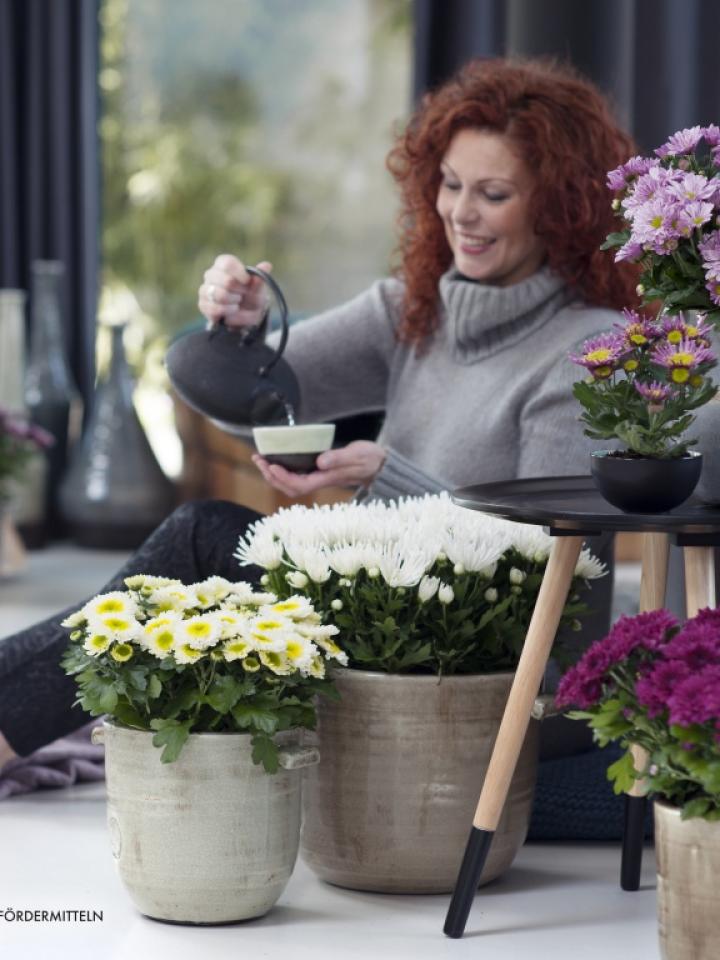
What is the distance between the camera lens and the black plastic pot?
1.69 m

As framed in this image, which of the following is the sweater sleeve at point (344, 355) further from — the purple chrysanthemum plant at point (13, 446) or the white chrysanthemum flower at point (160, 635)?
the purple chrysanthemum plant at point (13, 446)

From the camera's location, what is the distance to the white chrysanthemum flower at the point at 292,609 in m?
1.91

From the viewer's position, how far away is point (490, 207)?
250 centimetres

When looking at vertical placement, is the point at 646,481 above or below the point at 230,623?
above

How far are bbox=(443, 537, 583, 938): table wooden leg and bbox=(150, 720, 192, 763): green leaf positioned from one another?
1.15ft

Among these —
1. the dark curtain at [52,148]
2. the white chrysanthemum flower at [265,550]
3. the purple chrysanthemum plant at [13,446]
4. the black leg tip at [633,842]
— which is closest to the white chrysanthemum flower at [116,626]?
the white chrysanthemum flower at [265,550]

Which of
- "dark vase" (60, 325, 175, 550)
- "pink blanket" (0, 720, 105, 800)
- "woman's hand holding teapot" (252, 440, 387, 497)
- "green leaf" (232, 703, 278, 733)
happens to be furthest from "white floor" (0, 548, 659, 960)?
"dark vase" (60, 325, 175, 550)

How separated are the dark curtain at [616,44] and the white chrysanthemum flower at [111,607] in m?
2.73

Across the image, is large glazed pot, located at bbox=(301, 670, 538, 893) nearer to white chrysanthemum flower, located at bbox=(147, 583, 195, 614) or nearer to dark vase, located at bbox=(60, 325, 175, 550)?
white chrysanthemum flower, located at bbox=(147, 583, 195, 614)

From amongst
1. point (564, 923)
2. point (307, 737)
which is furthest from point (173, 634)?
point (564, 923)

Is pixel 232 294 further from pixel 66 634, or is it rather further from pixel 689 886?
pixel 689 886

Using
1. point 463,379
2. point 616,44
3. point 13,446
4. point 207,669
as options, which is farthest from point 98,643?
point 616,44

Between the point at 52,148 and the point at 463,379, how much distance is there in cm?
327

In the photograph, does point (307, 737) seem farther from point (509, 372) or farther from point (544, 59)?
point (544, 59)
